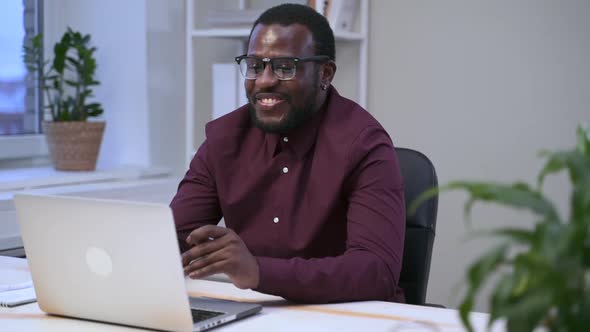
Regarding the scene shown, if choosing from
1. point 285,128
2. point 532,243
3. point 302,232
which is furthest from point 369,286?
point 532,243

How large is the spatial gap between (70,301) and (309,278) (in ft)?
1.35

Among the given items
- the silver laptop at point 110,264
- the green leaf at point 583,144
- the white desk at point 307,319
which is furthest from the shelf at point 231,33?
the green leaf at point 583,144

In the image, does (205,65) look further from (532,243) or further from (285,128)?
(532,243)

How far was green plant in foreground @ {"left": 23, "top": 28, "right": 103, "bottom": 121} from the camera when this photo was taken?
279 cm

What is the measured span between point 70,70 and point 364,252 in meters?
1.59

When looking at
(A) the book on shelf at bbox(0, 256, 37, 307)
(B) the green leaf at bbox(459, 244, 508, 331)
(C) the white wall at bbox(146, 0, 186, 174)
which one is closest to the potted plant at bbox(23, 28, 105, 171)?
(C) the white wall at bbox(146, 0, 186, 174)

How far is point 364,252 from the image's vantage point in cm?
165

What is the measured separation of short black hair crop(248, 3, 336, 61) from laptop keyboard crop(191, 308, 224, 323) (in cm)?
71

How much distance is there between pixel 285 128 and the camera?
6.15 feet

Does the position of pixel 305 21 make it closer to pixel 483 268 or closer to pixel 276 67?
pixel 276 67

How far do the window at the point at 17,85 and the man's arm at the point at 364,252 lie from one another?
5.22 feet

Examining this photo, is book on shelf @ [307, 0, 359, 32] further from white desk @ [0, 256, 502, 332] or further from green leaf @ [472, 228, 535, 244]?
green leaf @ [472, 228, 535, 244]

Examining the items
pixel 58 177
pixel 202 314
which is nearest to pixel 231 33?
pixel 58 177

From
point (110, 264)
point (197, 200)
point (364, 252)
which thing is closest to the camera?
point (110, 264)
